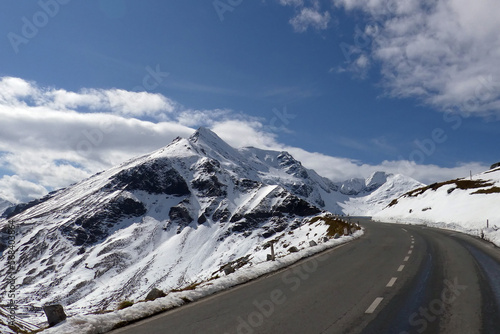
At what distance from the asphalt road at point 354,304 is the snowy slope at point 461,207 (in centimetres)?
1564

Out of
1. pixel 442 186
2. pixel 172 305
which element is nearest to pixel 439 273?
pixel 172 305

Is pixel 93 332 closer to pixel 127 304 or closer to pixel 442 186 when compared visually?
pixel 127 304

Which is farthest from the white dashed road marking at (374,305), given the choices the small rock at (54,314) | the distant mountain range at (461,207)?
the distant mountain range at (461,207)

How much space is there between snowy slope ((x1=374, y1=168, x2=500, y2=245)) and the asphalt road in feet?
51.3

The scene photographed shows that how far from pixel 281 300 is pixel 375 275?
16.1 feet

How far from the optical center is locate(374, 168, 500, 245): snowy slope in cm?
3869

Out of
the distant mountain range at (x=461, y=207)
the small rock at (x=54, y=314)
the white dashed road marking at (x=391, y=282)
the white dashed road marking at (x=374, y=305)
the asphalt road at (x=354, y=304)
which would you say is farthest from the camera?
the distant mountain range at (x=461, y=207)

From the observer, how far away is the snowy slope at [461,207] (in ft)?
127

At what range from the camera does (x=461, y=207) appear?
53.2 metres

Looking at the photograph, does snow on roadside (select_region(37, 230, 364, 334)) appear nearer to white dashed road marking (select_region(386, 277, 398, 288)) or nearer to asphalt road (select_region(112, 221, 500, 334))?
asphalt road (select_region(112, 221, 500, 334))

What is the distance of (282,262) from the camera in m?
17.5

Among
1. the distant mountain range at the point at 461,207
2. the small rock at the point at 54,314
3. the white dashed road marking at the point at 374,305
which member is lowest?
the white dashed road marking at the point at 374,305

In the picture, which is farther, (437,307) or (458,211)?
(458,211)

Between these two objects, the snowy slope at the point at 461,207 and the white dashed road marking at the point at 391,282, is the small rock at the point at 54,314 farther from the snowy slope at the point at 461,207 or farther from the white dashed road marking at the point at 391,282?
the snowy slope at the point at 461,207
